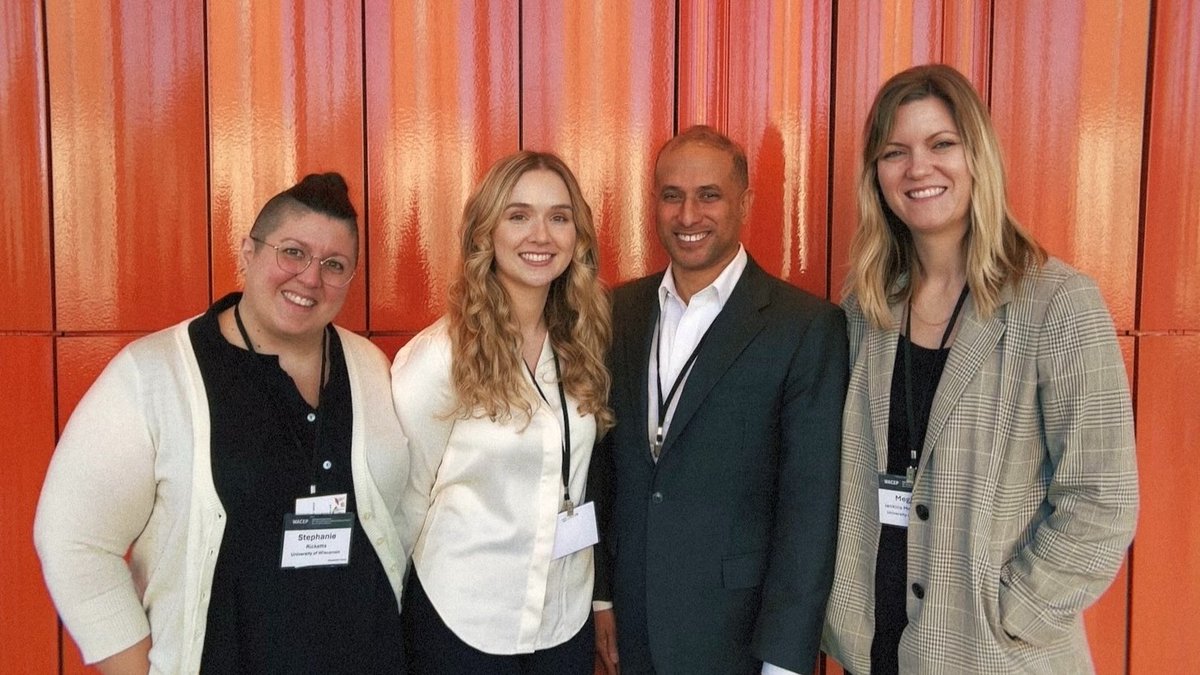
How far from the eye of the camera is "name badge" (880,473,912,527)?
5.32 feet

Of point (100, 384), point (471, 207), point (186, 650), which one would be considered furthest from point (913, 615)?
point (100, 384)

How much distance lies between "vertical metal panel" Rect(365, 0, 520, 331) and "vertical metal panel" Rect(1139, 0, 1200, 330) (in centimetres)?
207

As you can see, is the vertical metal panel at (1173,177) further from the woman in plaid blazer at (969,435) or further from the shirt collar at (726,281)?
the shirt collar at (726,281)

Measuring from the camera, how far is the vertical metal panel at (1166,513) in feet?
8.18

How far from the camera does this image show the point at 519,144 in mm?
2393

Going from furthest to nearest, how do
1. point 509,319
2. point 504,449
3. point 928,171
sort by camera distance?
point 509,319
point 504,449
point 928,171

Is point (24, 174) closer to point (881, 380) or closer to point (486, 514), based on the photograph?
point (486, 514)

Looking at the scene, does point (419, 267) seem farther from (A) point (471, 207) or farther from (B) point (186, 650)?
(B) point (186, 650)

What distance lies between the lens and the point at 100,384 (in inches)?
59.2

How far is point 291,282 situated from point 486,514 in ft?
2.20

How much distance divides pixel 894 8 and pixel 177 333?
2.22m

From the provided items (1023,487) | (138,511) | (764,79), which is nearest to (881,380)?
(1023,487)

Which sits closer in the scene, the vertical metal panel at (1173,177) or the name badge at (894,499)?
the name badge at (894,499)

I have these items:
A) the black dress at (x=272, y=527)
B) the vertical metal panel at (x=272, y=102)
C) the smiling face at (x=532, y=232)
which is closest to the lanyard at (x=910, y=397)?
the smiling face at (x=532, y=232)
